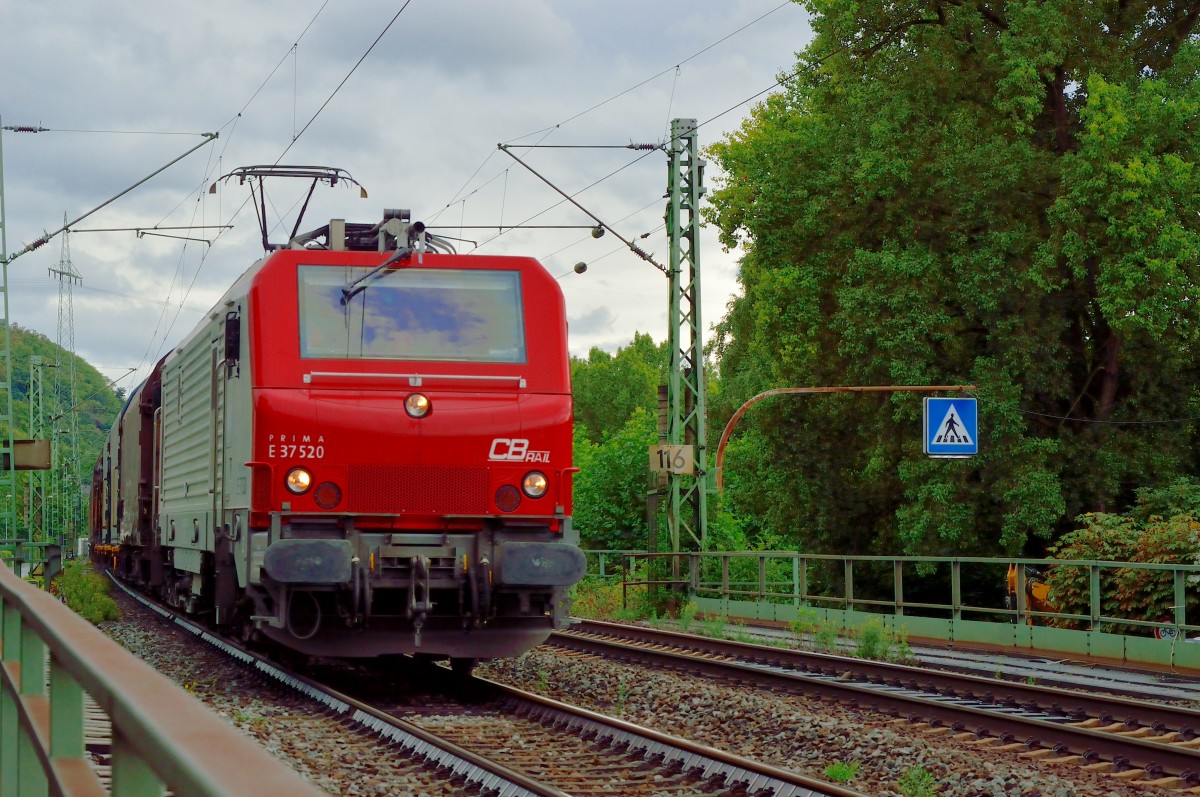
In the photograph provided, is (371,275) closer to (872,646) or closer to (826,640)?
(872,646)

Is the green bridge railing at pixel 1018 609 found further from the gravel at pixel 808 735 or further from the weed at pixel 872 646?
the gravel at pixel 808 735

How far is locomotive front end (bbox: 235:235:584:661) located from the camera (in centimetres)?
1151

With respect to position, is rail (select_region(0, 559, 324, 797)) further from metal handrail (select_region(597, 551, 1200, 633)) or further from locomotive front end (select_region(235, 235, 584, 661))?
metal handrail (select_region(597, 551, 1200, 633))

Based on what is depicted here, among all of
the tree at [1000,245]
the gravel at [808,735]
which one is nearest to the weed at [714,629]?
the gravel at [808,735]

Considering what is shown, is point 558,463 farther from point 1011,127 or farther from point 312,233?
point 1011,127

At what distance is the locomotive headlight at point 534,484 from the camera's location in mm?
11969

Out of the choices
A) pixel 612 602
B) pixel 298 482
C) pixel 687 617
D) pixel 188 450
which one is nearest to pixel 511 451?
pixel 298 482

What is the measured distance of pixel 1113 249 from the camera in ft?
87.8

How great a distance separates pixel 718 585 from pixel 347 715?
14.1 metres

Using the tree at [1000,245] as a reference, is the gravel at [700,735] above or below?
below

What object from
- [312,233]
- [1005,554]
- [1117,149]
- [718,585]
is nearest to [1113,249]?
[1117,149]

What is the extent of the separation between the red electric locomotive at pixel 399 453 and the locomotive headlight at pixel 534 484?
0.02 metres

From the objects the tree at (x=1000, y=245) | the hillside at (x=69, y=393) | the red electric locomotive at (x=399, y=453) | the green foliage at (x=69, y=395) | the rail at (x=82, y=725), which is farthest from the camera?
the hillside at (x=69, y=393)

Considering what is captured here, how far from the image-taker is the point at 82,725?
133 inches
